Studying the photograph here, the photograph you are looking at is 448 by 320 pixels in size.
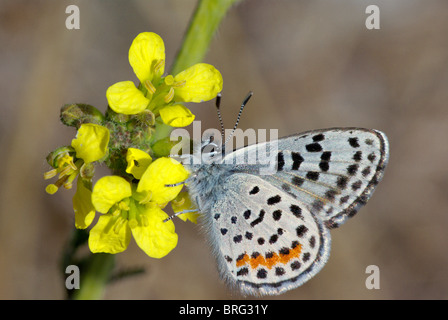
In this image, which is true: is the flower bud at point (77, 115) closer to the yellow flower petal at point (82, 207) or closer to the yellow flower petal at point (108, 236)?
the yellow flower petal at point (82, 207)

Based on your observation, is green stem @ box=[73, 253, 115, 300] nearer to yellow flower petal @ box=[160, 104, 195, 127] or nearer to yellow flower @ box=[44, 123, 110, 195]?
yellow flower @ box=[44, 123, 110, 195]

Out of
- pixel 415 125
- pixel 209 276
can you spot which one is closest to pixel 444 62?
pixel 415 125

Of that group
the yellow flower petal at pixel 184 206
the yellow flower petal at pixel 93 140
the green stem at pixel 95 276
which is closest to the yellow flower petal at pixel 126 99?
the yellow flower petal at pixel 93 140

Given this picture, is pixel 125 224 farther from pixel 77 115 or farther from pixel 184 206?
pixel 77 115

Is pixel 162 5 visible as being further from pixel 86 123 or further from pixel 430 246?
pixel 430 246

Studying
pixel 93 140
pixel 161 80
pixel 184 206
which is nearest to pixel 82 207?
pixel 93 140

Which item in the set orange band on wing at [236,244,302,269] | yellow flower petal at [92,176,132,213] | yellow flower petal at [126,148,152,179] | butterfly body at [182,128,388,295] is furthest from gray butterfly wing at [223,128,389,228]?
yellow flower petal at [92,176,132,213]
